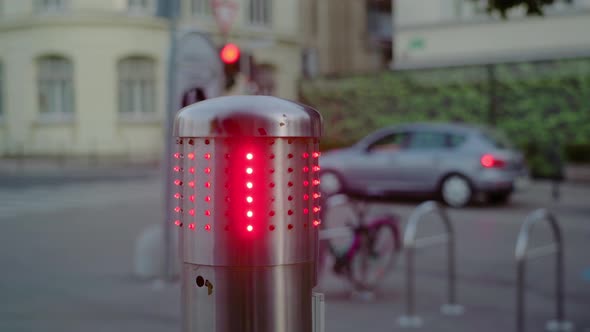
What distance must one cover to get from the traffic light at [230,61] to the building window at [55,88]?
22.8 metres

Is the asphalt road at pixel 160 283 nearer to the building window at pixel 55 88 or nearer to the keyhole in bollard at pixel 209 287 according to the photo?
the keyhole in bollard at pixel 209 287

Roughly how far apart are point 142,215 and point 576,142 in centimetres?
1253

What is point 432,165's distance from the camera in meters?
16.0

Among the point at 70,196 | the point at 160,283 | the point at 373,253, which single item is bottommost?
the point at 160,283

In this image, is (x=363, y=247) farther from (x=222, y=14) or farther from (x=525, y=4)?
(x=222, y=14)

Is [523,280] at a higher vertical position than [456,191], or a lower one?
lower

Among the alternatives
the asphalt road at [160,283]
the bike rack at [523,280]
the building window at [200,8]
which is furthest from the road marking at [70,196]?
the building window at [200,8]

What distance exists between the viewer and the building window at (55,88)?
31.0m

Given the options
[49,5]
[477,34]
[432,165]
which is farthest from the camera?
[49,5]

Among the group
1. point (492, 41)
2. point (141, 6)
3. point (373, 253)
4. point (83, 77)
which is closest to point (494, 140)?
point (373, 253)

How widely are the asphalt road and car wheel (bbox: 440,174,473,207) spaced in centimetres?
73

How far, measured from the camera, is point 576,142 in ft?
70.2

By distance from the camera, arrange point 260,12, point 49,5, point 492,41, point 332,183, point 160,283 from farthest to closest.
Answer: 1. point 260,12
2. point 49,5
3. point 492,41
4. point 332,183
5. point 160,283

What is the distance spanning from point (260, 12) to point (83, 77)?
809cm
